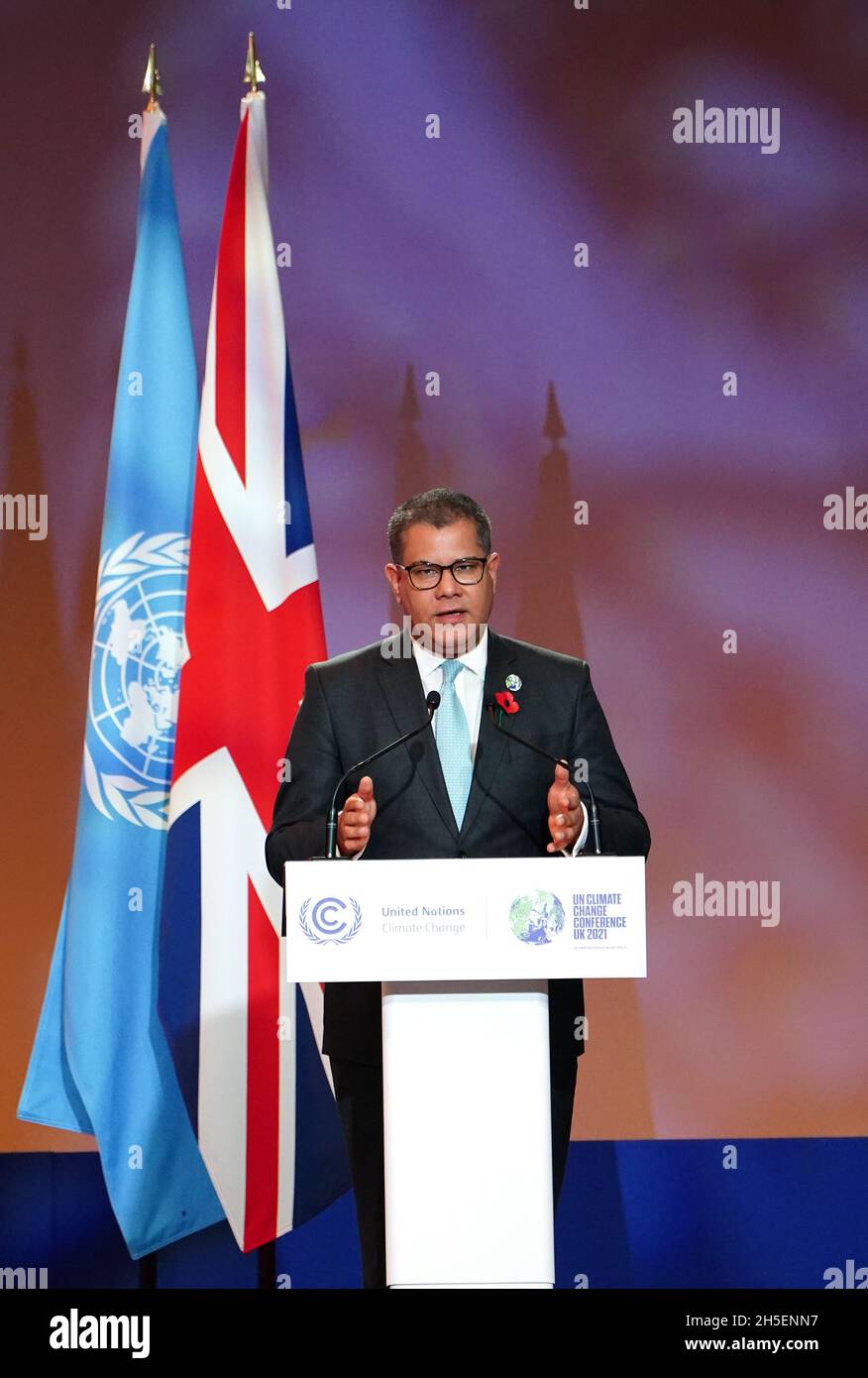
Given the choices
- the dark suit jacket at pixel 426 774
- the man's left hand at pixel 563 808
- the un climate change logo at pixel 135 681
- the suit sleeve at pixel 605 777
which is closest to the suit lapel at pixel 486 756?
the dark suit jacket at pixel 426 774

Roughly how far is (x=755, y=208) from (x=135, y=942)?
2.80 m

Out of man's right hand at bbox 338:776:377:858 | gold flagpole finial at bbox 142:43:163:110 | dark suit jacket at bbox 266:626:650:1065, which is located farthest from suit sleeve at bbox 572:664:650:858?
gold flagpole finial at bbox 142:43:163:110

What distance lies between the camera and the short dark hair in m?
2.79

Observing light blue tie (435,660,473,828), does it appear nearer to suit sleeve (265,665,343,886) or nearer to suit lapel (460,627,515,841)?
suit lapel (460,627,515,841)

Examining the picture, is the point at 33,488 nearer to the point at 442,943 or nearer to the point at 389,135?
the point at 389,135

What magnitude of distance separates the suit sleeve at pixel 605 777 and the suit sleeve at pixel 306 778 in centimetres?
48

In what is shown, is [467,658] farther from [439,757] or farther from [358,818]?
[358,818]

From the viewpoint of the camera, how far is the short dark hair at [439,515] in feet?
9.16

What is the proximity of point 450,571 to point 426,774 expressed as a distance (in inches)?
15.3

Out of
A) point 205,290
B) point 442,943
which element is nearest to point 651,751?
point 205,290

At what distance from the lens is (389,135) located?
4.41 m

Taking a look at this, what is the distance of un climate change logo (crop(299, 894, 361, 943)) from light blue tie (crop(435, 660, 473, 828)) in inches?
19.6

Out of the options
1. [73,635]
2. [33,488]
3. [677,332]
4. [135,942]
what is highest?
[677,332]
